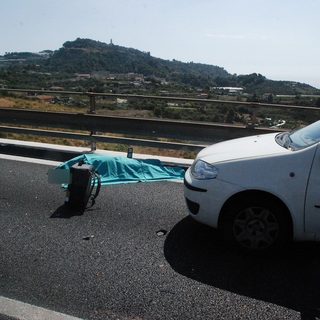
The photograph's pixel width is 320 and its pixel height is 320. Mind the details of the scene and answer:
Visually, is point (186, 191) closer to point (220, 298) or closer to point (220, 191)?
point (220, 191)

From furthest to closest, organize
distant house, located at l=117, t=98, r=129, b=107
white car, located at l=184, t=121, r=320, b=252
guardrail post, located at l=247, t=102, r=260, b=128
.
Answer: distant house, located at l=117, t=98, r=129, b=107 → guardrail post, located at l=247, t=102, r=260, b=128 → white car, located at l=184, t=121, r=320, b=252

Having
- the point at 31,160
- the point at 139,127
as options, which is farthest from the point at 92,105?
the point at 31,160

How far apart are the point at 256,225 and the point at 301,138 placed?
1.11 meters

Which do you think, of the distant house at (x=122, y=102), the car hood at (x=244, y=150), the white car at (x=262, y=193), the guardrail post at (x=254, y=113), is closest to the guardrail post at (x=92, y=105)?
the distant house at (x=122, y=102)

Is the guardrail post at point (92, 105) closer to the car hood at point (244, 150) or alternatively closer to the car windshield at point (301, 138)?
the car hood at point (244, 150)

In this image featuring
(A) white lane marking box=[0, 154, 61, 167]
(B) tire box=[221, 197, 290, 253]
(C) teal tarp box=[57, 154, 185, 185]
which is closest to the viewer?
(B) tire box=[221, 197, 290, 253]

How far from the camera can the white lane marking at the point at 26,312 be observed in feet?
8.96

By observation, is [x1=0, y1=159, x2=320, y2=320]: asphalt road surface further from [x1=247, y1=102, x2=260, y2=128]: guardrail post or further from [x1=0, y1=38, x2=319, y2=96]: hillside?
[x1=0, y1=38, x2=319, y2=96]: hillside

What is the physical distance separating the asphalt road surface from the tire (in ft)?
0.52

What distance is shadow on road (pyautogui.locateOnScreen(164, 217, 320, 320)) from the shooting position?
120 inches

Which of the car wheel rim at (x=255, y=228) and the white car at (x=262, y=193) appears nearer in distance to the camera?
the white car at (x=262, y=193)

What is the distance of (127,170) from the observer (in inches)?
254

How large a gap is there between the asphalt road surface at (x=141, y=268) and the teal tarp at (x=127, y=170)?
1.27 m

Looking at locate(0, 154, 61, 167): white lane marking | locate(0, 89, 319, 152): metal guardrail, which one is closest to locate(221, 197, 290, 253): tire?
locate(0, 89, 319, 152): metal guardrail
